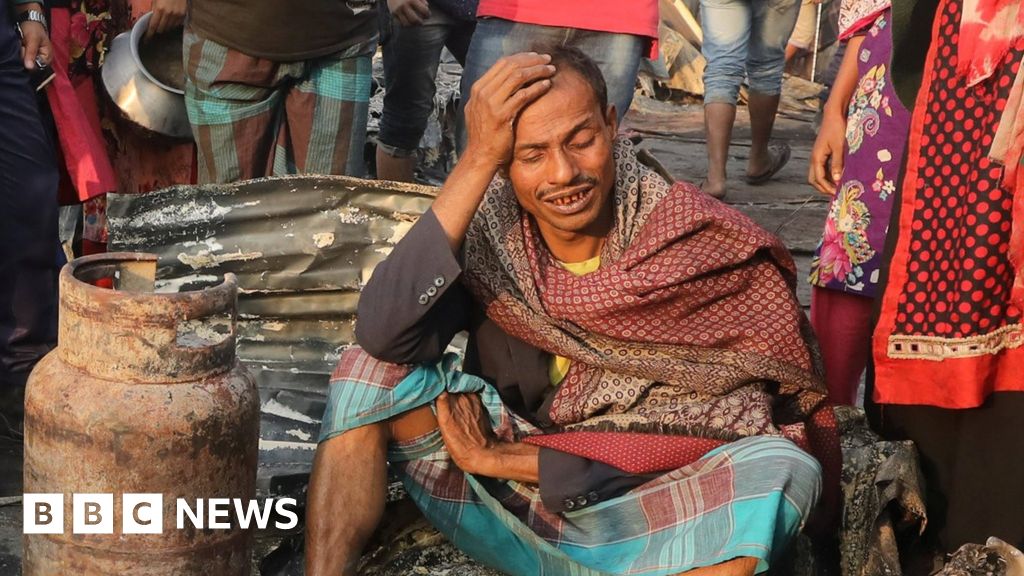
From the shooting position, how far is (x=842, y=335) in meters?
3.32

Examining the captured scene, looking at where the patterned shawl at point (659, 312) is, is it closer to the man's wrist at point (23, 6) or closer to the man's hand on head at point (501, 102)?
the man's hand on head at point (501, 102)

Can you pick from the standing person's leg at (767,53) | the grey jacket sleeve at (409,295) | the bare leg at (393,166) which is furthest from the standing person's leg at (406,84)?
the grey jacket sleeve at (409,295)

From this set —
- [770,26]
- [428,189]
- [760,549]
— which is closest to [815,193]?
[770,26]

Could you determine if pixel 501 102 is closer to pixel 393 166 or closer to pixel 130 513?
pixel 130 513

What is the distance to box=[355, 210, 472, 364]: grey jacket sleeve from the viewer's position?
2.71 meters

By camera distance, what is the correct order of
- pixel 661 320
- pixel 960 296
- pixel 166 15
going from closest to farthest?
pixel 960 296 → pixel 661 320 → pixel 166 15

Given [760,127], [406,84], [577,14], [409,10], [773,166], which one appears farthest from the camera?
[773,166]

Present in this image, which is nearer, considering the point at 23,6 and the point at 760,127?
the point at 23,6

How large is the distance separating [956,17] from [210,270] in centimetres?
227

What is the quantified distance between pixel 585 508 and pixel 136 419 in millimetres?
949

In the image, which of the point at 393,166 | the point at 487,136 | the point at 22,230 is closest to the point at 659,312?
the point at 487,136

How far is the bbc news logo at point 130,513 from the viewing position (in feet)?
8.20

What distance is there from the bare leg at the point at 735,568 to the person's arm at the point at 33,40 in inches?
99.4

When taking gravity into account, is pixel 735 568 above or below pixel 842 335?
below
